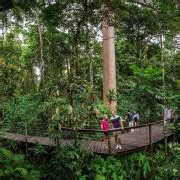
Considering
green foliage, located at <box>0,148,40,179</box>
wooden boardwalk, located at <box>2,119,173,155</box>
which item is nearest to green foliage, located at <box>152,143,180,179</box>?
wooden boardwalk, located at <box>2,119,173,155</box>

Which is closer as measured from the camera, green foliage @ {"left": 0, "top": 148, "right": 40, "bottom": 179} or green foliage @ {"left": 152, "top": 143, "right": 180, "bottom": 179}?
green foliage @ {"left": 0, "top": 148, "right": 40, "bottom": 179}

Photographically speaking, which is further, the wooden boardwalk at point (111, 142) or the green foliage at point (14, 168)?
the wooden boardwalk at point (111, 142)

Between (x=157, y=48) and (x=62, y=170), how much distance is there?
16.7 m

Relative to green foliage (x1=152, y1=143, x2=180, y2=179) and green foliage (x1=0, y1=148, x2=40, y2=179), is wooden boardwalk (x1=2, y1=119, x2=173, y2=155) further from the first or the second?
green foliage (x1=0, y1=148, x2=40, y2=179)

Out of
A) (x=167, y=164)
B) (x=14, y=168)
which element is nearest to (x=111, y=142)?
(x=167, y=164)

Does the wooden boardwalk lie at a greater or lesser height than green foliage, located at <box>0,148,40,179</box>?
greater

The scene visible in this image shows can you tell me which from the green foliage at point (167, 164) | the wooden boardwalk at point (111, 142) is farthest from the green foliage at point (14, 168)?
the green foliage at point (167, 164)

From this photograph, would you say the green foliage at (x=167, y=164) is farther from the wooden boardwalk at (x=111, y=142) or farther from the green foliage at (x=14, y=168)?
the green foliage at (x=14, y=168)

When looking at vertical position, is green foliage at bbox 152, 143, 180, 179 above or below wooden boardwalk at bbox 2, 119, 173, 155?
below

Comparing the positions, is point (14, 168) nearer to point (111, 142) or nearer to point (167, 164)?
point (111, 142)

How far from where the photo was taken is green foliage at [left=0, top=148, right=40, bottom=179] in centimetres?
930

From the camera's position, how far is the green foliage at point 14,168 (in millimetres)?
9297

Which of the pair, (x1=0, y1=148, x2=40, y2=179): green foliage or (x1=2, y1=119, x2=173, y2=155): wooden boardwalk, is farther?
(x1=2, y1=119, x2=173, y2=155): wooden boardwalk

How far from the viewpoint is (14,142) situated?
12.7 meters
